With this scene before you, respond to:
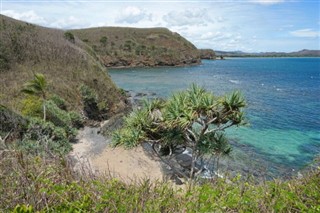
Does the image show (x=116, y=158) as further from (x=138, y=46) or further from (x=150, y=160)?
(x=138, y=46)

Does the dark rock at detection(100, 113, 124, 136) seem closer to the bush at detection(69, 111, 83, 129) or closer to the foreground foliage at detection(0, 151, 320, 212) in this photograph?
the bush at detection(69, 111, 83, 129)

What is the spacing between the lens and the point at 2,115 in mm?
16688

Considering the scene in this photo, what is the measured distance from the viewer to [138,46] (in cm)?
10600

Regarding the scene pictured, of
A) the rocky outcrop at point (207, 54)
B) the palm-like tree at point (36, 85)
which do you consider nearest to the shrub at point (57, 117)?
the palm-like tree at point (36, 85)

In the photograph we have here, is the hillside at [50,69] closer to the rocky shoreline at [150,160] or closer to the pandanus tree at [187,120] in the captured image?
the rocky shoreline at [150,160]

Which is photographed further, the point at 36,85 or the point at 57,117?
the point at 57,117

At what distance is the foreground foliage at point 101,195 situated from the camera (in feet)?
11.4

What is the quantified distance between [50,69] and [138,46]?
76287 mm

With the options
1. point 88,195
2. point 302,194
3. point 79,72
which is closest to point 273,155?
point 302,194

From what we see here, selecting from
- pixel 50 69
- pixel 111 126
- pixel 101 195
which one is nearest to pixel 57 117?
pixel 111 126

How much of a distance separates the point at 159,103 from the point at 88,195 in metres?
10.5

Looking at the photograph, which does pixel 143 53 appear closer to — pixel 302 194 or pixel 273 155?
pixel 273 155

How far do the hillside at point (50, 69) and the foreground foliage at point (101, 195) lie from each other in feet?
72.4

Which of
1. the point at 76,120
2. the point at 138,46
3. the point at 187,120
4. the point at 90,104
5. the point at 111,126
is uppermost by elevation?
the point at 138,46
